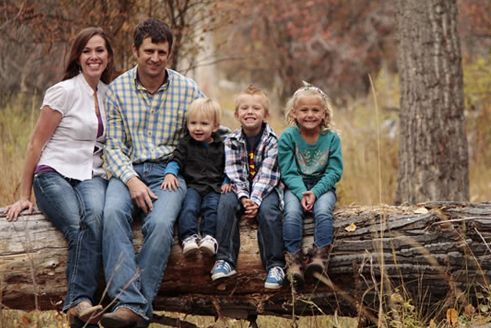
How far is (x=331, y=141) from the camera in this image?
209 inches

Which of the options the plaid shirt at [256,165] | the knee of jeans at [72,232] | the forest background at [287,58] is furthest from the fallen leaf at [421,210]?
the knee of jeans at [72,232]

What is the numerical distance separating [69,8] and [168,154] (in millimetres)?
2889

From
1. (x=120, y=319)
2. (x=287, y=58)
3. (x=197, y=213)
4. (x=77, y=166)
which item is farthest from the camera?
(x=287, y=58)

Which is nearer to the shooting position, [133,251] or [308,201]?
[133,251]

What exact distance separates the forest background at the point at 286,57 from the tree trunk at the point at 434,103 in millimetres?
371

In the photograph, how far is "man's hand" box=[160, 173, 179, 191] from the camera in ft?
16.9

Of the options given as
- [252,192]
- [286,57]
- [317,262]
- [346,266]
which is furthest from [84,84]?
[286,57]

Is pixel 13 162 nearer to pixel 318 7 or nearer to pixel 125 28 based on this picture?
pixel 125 28

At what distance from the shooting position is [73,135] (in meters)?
5.30

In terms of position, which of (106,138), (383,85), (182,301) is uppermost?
(383,85)

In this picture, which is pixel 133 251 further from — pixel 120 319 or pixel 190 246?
pixel 120 319

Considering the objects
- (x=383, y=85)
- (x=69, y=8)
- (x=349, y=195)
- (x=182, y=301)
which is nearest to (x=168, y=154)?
(x=182, y=301)

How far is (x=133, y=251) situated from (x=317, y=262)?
1002 mm

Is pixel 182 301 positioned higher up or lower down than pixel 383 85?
lower down
